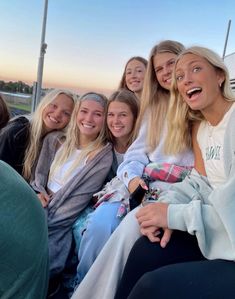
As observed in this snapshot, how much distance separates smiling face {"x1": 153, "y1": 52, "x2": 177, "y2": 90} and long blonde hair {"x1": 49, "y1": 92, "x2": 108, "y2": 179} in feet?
1.62

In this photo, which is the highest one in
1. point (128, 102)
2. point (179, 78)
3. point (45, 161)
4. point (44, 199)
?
point (179, 78)

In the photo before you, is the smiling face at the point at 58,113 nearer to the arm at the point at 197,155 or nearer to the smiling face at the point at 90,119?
the smiling face at the point at 90,119

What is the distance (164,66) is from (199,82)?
689 millimetres

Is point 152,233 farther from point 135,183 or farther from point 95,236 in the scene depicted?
point 135,183

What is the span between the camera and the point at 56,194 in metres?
2.43

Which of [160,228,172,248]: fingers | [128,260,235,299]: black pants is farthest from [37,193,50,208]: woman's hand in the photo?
[128,260,235,299]: black pants

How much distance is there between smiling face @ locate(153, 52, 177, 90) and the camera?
252 centimetres

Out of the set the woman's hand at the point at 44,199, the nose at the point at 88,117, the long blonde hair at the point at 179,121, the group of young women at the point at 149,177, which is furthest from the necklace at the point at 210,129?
the woman's hand at the point at 44,199

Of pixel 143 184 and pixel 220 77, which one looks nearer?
pixel 220 77

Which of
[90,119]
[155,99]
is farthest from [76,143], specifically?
[155,99]

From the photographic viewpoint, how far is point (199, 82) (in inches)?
74.7

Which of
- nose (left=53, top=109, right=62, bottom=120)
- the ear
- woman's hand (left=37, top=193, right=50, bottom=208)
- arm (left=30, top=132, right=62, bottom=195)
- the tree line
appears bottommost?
the tree line

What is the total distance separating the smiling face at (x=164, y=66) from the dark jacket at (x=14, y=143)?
4.02ft

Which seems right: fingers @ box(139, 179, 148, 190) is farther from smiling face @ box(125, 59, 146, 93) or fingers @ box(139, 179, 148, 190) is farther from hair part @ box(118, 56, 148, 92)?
hair part @ box(118, 56, 148, 92)
